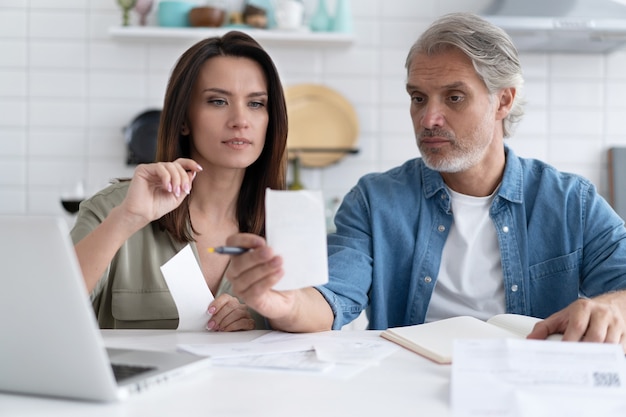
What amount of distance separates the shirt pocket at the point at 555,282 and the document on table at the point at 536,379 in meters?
0.71

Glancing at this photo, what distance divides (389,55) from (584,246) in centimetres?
189

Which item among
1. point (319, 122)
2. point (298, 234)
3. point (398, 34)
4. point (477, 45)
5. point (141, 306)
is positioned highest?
point (398, 34)

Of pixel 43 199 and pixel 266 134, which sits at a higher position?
pixel 266 134

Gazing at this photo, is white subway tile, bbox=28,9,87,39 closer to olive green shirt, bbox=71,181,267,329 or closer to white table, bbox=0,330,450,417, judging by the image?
olive green shirt, bbox=71,181,267,329

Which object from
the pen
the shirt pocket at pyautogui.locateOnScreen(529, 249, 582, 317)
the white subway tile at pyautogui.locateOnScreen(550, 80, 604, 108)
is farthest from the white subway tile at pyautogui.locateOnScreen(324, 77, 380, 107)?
the pen

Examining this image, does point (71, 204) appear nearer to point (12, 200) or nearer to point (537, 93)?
point (12, 200)

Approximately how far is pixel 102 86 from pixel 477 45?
2.09m

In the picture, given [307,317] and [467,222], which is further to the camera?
[467,222]

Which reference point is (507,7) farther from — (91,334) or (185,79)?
(91,334)

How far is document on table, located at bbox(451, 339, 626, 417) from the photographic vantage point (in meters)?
0.86

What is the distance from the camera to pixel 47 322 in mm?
846

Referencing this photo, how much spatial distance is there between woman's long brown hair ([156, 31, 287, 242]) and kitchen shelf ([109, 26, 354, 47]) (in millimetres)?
1382

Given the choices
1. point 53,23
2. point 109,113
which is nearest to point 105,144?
point 109,113

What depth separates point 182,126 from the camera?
184 centimetres
